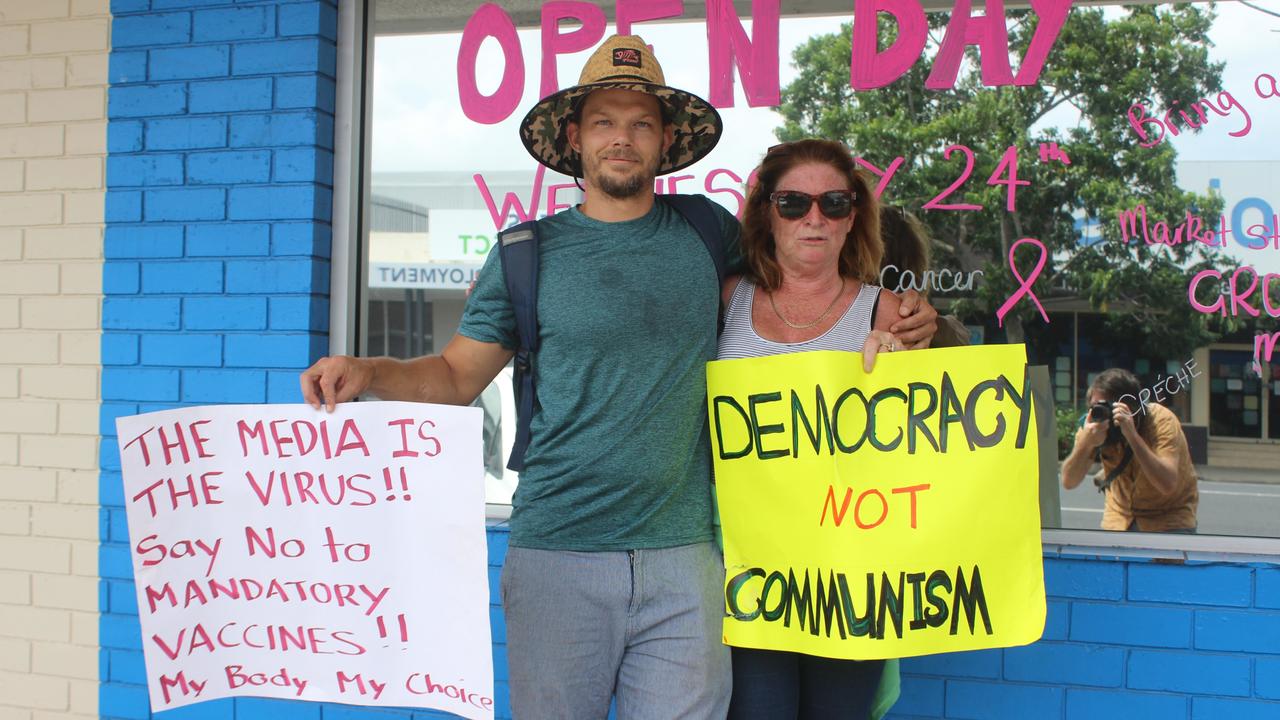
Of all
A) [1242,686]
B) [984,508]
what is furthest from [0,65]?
[1242,686]

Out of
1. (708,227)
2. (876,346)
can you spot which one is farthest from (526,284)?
(876,346)

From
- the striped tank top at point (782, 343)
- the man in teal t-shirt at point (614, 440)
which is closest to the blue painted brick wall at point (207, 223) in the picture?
the man in teal t-shirt at point (614, 440)

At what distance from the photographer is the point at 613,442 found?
86.8 inches

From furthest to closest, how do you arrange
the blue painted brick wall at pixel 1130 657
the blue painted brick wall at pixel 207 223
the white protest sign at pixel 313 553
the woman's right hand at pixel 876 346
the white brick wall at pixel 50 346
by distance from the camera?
the white brick wall at pixel 50 346 < the blue painted brick wall at pixel 207 223 < the blue painted brick wall at pixel 1130 657 < the white protest sign at pixel 313 553 < the woman's right hand at pixel 876 346

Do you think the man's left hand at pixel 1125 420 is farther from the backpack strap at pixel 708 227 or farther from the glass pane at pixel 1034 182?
the backpack strap at pixel 708 227

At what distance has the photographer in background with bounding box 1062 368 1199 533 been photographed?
3.08 m

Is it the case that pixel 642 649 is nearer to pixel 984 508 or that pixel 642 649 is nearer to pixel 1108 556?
pixel 984 508

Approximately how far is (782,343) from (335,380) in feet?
3.20

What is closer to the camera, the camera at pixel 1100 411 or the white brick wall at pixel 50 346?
the camera at pixel 1100 411

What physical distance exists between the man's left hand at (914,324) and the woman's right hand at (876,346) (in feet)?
0.11

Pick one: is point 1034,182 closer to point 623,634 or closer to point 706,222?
point 706,222

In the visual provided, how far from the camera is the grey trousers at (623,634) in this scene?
2.20 m

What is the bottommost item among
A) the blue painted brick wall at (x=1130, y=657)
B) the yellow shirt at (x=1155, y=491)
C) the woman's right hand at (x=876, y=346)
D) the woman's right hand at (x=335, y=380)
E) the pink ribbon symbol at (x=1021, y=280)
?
the blue painted brick wall at (x=1130, y=657)

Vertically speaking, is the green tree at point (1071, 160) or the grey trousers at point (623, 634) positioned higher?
the green tree at point (1071, 160)
